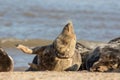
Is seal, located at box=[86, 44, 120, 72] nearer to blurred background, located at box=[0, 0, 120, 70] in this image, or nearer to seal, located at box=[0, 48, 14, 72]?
seal, located at box=[0, 48, 14, 72]

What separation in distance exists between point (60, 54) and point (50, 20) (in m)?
12.8

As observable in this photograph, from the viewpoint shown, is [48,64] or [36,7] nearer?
[48,64]

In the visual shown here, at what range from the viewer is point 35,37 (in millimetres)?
16812

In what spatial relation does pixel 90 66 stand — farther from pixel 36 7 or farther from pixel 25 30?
pixel 36 7

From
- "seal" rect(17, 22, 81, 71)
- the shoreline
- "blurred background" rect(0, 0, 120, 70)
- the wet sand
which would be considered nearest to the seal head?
"seal" rect(17, 22, 81, 71)

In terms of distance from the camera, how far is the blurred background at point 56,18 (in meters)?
17.6

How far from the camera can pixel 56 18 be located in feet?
73.0

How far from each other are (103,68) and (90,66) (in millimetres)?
275

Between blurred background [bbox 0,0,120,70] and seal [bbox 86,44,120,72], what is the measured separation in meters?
3.12

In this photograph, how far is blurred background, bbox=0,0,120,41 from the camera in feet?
57.6

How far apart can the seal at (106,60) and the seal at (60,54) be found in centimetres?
32

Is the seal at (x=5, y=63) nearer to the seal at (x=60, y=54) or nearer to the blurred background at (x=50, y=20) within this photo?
the seal at (x=60, y=54)

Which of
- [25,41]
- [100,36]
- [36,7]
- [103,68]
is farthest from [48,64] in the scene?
[36,7]

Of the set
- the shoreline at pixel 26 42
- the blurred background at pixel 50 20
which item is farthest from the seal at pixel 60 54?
the shoreline at pixel 26 42
